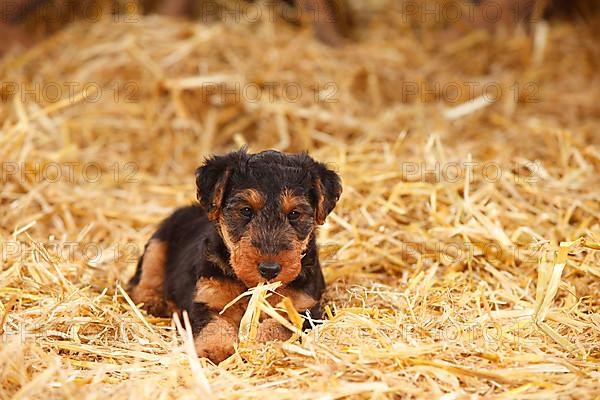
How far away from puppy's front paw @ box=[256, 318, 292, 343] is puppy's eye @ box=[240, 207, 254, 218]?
2.19ft

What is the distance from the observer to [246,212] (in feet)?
17.1

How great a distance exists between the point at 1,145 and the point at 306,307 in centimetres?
437

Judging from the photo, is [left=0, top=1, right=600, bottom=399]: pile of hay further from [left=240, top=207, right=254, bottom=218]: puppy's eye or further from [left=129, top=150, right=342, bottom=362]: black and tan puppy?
[left=240, top=207, right=254, bottom=218]: puppy's eye

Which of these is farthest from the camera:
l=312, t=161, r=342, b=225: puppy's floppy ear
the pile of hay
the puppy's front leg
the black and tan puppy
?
l=312, t=161, r=342, b=225: puppy's floppy ear

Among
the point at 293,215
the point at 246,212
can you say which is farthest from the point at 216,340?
the point at 293,215

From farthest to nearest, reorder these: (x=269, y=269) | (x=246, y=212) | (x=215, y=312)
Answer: (x=215, y=312) < (x=246, y=212) < (x=269, y=269)

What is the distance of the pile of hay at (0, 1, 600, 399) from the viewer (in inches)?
180

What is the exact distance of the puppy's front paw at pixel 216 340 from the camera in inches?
197

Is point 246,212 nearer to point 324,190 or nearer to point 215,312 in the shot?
point 324,190

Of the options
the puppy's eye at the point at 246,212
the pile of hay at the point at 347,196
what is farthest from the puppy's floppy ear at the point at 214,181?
the pile of hay at the point at 347,196

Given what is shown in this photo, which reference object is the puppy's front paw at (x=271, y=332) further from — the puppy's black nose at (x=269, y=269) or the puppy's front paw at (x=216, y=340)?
the puppy's black nose at (x=269, y=269)

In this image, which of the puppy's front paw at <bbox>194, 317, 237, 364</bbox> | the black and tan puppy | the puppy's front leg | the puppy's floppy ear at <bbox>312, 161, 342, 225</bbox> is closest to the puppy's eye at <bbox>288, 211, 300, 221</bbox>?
the black and tan puppy

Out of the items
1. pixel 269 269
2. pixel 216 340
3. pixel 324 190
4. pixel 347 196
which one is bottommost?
pixel 216 340

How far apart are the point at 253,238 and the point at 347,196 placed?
2.77 m
